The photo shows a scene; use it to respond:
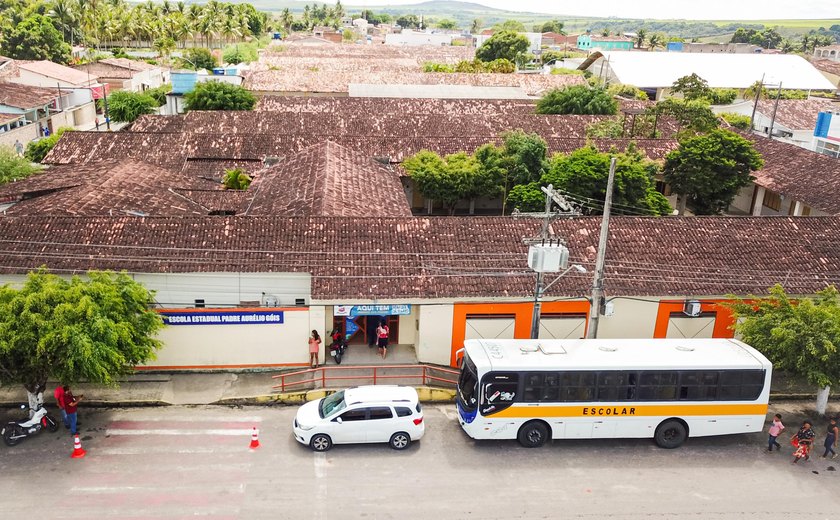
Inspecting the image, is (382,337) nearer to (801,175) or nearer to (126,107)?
(801,175)

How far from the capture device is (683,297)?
890 inches

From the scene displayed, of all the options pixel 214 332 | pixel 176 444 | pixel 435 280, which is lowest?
pixel 176 444

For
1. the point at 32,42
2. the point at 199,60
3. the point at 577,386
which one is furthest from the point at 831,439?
the point at 32,42

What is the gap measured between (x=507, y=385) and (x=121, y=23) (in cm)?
12159

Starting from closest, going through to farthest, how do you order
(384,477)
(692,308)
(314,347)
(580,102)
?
(384,477) < (314,347) < (692,308) < (580,102)

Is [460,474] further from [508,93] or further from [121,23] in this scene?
[121,23]

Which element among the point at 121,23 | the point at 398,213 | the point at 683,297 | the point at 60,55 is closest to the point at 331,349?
the point at 398,213

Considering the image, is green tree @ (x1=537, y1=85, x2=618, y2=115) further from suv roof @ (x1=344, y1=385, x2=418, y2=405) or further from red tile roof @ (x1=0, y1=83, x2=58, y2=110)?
suv roof @ (x1=344, y1=385, x2=418, y2=405)

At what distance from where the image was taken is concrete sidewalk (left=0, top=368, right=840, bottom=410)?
20047 mm

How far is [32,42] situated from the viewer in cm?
9150

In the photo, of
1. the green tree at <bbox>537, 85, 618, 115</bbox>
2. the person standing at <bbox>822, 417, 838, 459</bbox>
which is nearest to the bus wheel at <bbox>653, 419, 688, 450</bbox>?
the person standing at <bbox>822, 417, 838, 459</bbox>

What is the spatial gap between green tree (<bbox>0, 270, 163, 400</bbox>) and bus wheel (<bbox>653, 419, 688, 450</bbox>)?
13.7m

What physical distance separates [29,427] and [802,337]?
2027 cm

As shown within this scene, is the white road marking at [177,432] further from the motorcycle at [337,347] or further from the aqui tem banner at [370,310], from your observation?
the aqui tem banner at [370,310]
